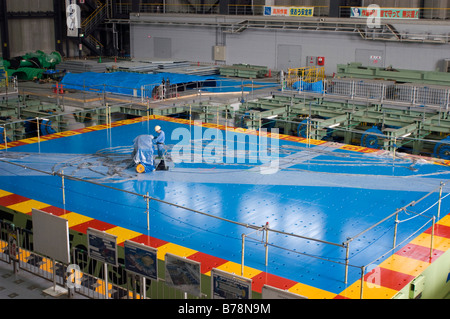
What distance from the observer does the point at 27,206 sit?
42.2 ft

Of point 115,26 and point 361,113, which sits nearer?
point 361,113

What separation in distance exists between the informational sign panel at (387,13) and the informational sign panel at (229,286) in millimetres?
27474

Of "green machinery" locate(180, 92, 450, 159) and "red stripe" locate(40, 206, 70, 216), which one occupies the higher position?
"green machinery" locate(180, 92, 450, 159)

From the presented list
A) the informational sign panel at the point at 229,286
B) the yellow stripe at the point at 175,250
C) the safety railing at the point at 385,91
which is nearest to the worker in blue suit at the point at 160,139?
the yellow stripe at the point at 175,250

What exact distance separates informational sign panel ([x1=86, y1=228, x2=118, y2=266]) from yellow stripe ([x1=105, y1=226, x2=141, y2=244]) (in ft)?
7.45

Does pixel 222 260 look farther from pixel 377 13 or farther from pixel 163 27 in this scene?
pixel 163 27

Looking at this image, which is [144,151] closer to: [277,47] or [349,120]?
[349,120]

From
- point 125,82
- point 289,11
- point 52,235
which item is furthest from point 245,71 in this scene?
point 52,235

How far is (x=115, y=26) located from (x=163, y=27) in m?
4.79

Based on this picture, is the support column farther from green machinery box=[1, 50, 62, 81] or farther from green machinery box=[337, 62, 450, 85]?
green machinery box=[337, 62, 450, 85]

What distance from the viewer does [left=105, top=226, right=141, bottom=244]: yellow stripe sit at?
11.3m

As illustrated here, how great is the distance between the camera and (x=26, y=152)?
683 inches

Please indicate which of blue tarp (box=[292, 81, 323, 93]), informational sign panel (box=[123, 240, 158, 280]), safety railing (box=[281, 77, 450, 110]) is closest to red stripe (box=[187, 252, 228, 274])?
informational sign panel (box=[123, 240, 158, 280])
